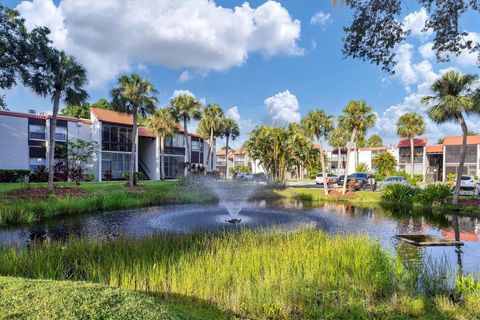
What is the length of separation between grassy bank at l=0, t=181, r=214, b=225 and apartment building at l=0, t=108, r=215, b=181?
11749 millimetres

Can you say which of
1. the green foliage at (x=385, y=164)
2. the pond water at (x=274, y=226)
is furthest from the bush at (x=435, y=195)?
the green foliage at (x=385, y=164)

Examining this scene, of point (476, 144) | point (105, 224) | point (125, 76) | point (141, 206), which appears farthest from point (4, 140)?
point (476, 144)

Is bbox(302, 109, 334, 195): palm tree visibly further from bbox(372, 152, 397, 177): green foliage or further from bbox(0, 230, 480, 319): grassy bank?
bbox(372, 152, 397, 177): green foliage

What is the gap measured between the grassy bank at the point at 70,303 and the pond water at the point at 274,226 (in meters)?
8.04

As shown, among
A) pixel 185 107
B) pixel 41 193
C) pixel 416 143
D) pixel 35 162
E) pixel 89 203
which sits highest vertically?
pixel 185 107

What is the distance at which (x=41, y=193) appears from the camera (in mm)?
21594

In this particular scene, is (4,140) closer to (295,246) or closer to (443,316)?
(295,246)

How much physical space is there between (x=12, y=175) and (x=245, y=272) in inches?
1350

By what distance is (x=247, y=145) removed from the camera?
45.6 meters

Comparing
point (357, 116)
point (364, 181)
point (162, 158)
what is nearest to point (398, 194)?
point (357, 116)

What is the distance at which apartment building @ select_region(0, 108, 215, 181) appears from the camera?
115ft

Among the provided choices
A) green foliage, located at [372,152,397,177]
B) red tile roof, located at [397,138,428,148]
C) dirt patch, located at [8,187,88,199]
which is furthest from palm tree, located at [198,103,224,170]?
red tile roof, located at [397,138,428,148]

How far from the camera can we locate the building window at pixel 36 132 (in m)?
36.4

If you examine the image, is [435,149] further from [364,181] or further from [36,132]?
[36,132]
